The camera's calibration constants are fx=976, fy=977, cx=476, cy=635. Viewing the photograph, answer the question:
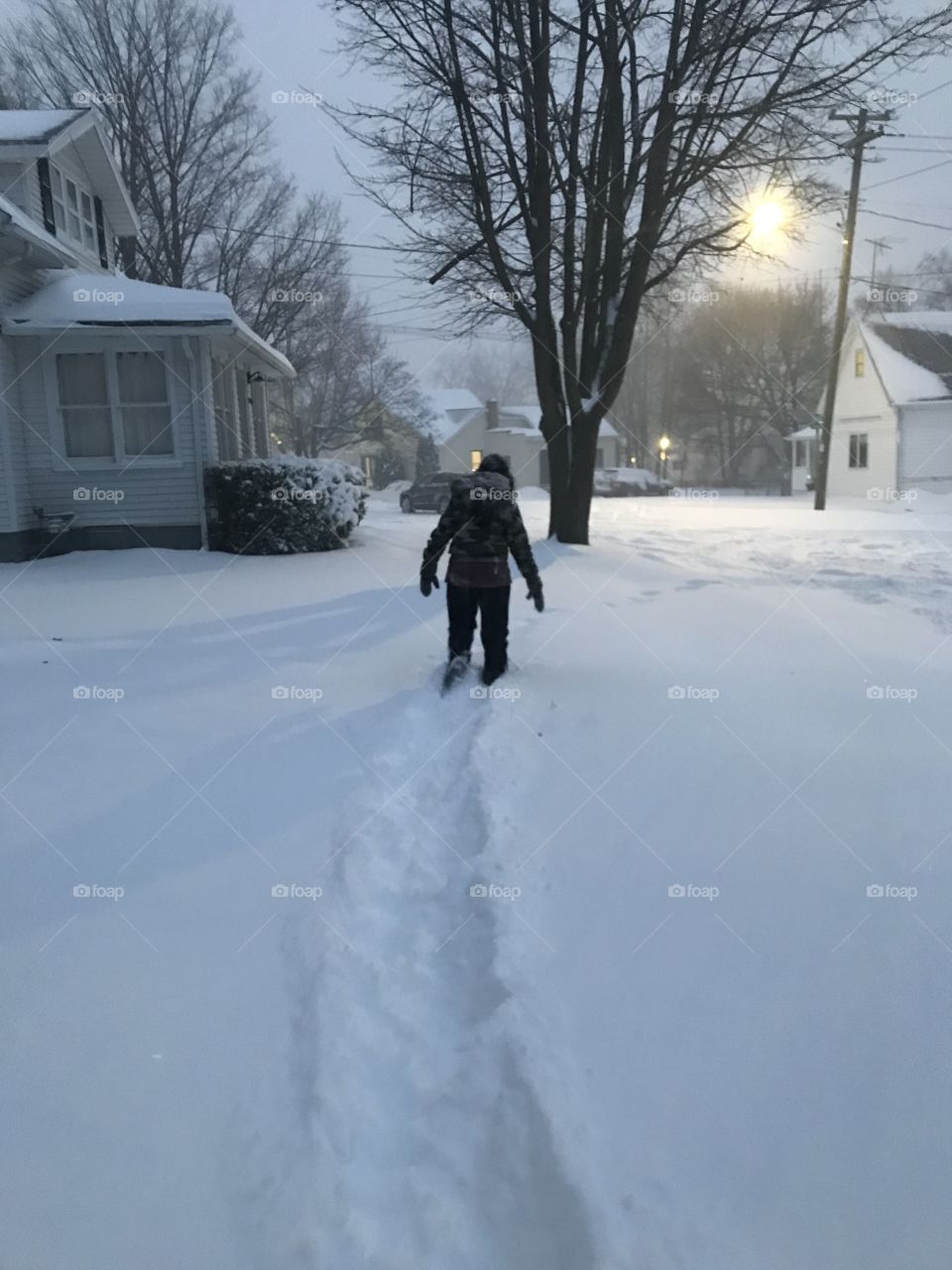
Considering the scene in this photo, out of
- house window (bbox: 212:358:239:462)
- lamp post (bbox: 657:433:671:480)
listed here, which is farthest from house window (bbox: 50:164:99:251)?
lamp post (bbox: 657:433:671:480)

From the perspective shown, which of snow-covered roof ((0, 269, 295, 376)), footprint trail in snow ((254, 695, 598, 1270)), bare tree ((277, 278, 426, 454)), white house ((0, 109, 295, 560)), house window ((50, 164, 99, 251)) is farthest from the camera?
bare tree ((277, 278, 426, 454))

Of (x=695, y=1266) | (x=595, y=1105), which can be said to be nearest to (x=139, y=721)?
(x=595, y=1105)

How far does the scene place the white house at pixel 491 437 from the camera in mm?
58750

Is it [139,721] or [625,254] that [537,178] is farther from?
[139,721]

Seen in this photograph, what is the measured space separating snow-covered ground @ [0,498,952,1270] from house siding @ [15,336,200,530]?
7.94 metres

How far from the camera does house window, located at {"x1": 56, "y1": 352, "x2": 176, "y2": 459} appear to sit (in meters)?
14.5

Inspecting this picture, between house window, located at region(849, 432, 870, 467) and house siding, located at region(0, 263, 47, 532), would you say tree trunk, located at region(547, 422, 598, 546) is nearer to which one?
house siding, located at region(0, 263, 47, 532)

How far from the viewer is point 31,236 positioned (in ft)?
42.5

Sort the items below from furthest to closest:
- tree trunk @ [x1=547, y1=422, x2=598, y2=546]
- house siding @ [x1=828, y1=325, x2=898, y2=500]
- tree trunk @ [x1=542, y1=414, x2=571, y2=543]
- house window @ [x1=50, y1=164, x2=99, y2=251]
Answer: house siding @ [x1=828, y1=325, x2=898, y2=500]
house window @ [x1=50, y1=164, x2=99, y2=251]
tree trunk @ [x1=542, y1=414, x2=571, y2=543]
tree trunk @ [x1=547, y1=422, x2=598, y2=546]

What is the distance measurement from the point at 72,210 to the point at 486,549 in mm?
15419

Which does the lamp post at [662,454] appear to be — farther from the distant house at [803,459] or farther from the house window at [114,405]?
the house window at [114,405]

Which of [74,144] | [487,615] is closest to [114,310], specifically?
[74,144]

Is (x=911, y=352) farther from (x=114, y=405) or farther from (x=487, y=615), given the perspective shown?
(x=487, y=615)

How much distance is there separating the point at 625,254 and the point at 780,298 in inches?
1659
